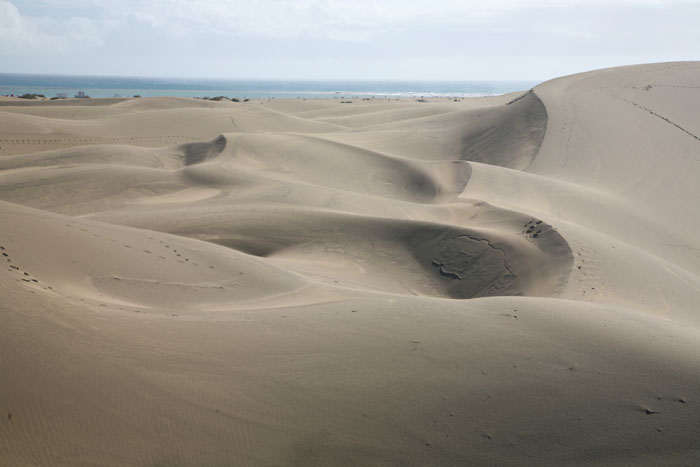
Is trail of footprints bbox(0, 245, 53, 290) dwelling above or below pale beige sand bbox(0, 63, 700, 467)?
above

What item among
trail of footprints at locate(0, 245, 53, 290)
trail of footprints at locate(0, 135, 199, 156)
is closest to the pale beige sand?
trail of footprints at locate(0, 245, 53, 290)

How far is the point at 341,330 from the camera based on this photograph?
4.99 m

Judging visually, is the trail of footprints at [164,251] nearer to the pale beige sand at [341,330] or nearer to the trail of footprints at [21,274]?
the pale beige sand at [341,330]

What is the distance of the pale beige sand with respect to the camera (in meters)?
3.51

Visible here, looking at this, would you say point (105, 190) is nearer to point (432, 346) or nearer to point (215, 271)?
point (215, 271)

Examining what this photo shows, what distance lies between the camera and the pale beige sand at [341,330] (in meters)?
3.51

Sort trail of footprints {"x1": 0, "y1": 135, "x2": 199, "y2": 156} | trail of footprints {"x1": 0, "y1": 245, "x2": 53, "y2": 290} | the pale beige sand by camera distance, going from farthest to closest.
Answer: trail of footprints {"x1": 0, "y1": 135, "x2": 199, "y2": 156}
trail of footprints {"x1": 0, "y1": 245, "x2": 53, "y2": 290}
the pale beige sand

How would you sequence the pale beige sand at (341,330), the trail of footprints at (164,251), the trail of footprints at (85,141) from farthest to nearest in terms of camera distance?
the trail of footprints at (85,141) → the trail of footprints at (164,251) → the pale beige sand at (341,330)

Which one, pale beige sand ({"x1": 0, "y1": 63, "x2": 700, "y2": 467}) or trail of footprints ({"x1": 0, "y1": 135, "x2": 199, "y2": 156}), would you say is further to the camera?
trail of footprints ({"x1": 0, "y1": 135, "x2": 199, "y2": 156})

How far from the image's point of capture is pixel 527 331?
5074 millimetres

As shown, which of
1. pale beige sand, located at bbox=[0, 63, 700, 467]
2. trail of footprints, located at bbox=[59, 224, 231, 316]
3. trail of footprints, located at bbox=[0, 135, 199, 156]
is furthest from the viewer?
trail of footprints, located at bbox=[0, 135, 199, 156]

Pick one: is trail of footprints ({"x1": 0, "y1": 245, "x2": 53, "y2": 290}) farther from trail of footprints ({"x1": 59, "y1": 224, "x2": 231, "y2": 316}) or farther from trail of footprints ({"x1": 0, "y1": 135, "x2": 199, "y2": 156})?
trail of footprints ({"x1": 0, "y1": 135, "x2": 199, "y2": 156})

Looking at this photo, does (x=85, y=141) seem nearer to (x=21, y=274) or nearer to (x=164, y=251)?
(x=164, y=251)

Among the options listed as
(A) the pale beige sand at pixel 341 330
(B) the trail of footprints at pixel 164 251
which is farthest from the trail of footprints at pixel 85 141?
(B) the trail of footprints at pixel 164 251
